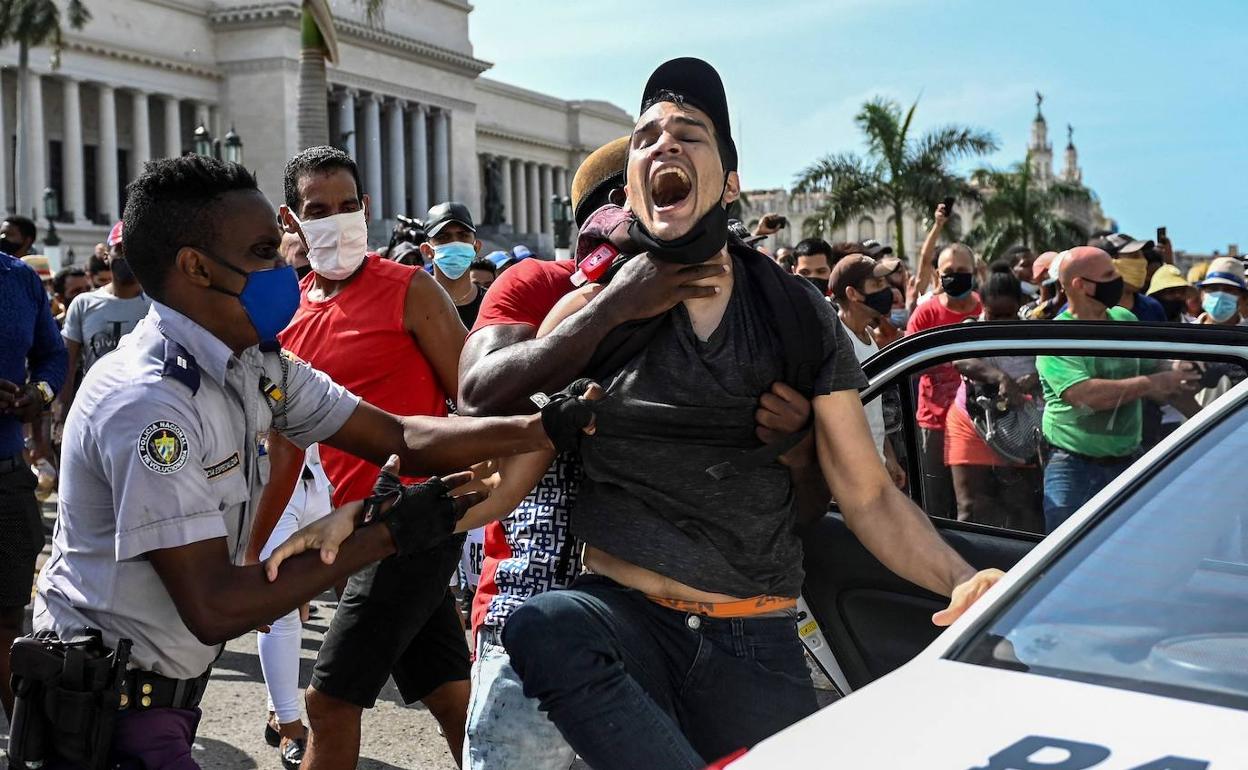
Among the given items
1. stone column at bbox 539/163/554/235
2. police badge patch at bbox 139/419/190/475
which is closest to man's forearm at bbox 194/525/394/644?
police badge patch at bbox 139/419/190/475

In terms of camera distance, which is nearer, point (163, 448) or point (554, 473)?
point (163, 448)

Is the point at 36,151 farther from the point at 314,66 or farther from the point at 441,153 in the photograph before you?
the point at 314,66

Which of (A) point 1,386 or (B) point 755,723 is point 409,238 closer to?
(A) point 1,386

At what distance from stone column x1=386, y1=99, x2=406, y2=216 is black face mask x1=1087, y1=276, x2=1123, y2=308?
214 feet

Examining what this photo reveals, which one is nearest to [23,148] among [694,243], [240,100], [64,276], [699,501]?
[240,100]

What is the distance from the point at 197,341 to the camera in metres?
2.75

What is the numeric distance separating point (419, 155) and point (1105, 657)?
7194 cm

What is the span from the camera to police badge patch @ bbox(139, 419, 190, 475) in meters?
2.54

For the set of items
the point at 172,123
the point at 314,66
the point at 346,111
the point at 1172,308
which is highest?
the point at 346,111

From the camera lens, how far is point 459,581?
771 centimetres

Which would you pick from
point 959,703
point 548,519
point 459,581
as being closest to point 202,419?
point 548,519

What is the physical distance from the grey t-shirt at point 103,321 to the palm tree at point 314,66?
343 inches

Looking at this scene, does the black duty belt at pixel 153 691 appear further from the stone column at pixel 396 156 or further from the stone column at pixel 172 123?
the stone column at pixel 396 156

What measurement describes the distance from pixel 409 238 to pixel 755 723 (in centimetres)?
851
